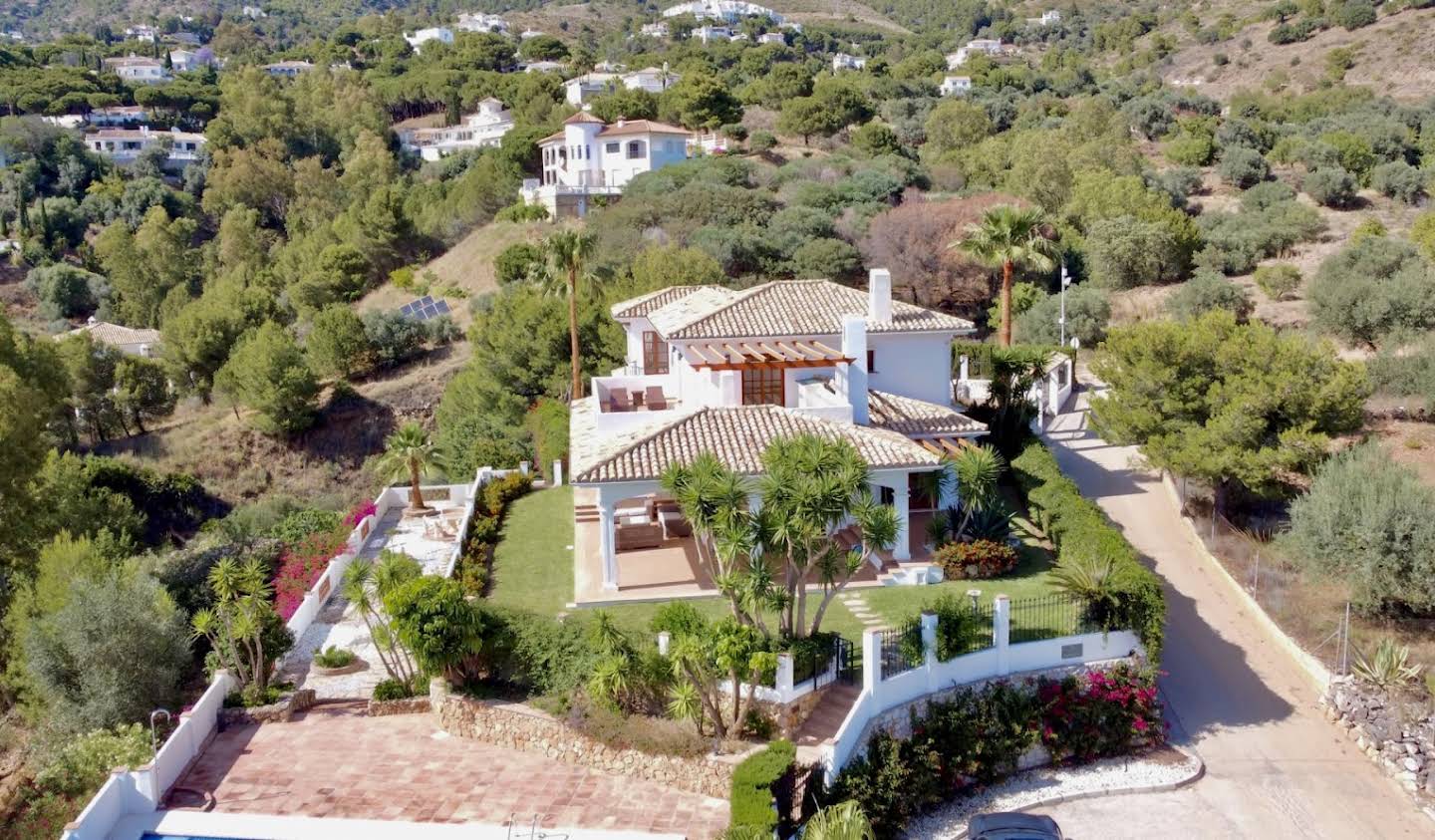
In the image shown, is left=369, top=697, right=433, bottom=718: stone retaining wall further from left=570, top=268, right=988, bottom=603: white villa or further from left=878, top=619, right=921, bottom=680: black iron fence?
left=878, top=619, right=921, bottom=680: black iron fence

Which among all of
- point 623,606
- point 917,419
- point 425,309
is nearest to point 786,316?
point 917,419

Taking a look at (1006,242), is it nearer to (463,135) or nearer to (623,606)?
(623,606)

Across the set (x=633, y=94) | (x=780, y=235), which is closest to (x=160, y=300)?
(x=633, y=94)

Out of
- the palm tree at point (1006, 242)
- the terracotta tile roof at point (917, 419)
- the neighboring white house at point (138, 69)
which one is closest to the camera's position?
the terracotta tile roof at point (917, 419)

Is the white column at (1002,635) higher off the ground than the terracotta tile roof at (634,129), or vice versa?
the terracotta tile roof at (634,129)

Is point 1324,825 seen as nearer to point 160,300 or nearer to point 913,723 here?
point 913,723

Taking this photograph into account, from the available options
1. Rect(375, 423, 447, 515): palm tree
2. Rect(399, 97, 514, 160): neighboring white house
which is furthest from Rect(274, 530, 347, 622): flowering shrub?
Rect(399, 97, 514, 160): neighboring white house

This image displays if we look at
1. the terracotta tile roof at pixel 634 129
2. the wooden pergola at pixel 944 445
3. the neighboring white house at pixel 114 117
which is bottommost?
the wooden pergola at pixel 944 445

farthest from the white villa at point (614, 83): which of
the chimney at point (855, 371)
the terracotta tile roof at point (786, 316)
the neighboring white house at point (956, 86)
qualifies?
the chimney at point (855, 371)

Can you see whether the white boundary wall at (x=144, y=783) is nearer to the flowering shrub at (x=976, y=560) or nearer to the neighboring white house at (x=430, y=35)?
the flowering shrub at (x=976, y=560)
